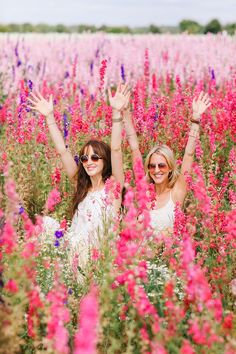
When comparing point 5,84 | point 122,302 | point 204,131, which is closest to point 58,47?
point 5,84

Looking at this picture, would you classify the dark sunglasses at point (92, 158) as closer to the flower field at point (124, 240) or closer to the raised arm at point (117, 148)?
the raised arm at point (117, 148)

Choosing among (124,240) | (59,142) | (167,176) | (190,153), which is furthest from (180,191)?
(124,240)

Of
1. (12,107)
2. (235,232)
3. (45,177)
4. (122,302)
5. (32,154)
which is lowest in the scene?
(122,302)

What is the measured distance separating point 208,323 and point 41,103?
118 inches

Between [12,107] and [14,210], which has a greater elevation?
[12,107]

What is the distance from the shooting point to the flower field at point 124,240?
2.36 meters

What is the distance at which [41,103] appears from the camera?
15.9 feet

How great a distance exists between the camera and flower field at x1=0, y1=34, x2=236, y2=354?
2.36 metres

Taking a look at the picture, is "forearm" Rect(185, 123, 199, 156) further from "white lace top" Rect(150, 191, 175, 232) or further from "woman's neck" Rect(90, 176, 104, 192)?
"woman's neck" Rect(90, 176, 104, 192)

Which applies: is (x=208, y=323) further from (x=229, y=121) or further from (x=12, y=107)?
(x=12, y=107)

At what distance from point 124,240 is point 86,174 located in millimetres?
2188

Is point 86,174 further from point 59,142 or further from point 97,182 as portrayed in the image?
point 59,142

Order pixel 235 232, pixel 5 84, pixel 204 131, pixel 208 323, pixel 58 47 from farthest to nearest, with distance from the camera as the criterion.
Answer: pixel 58 47 → pixel 5 84 → pixel 204 131 → pixel 235 232 → pixel 208 323

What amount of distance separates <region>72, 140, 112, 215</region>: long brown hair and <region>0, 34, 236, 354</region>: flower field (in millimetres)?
154
